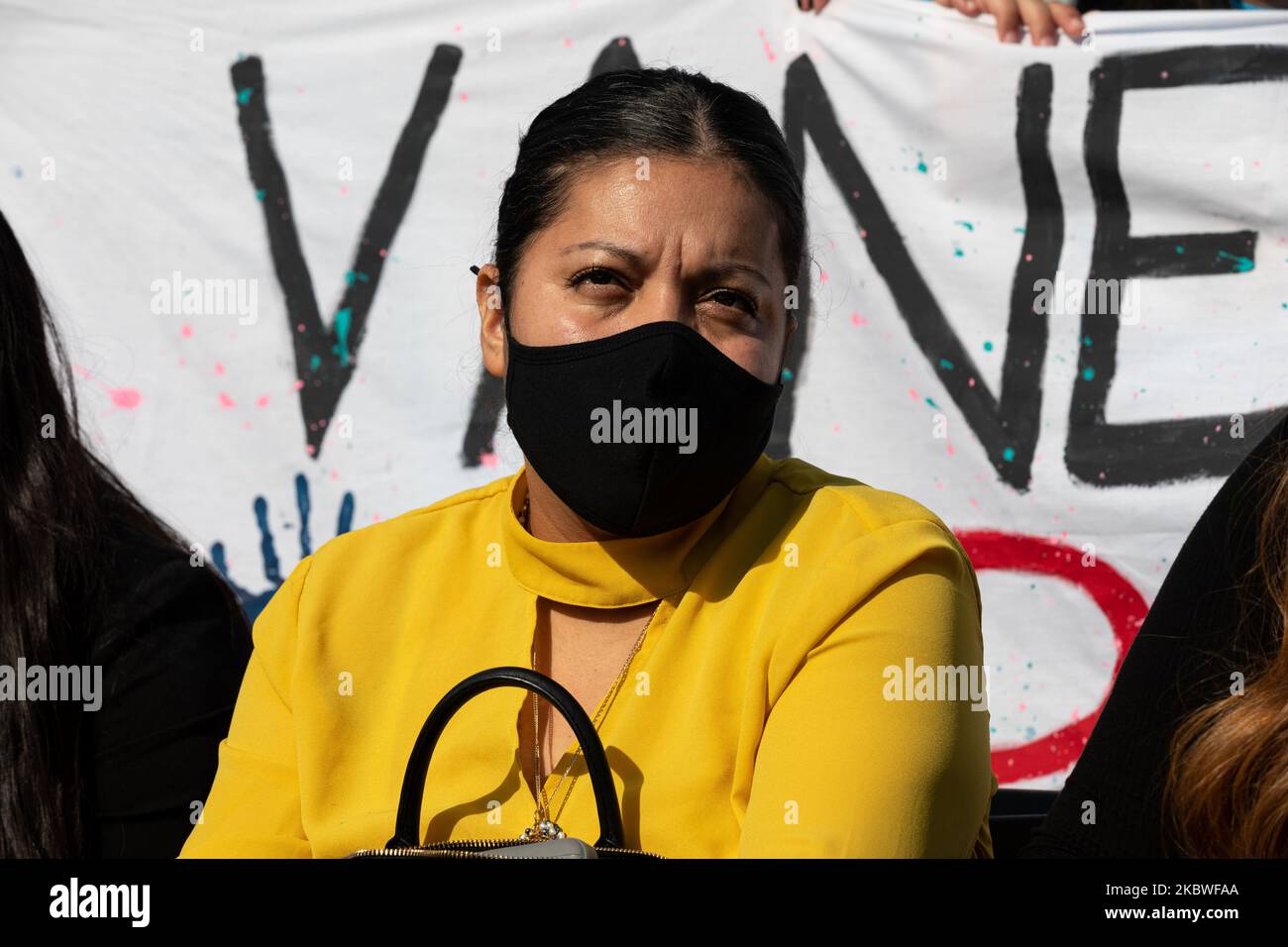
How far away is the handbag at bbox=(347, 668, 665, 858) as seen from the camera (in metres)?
1.43

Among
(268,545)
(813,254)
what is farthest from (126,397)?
(813,254)

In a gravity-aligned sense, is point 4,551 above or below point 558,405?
below

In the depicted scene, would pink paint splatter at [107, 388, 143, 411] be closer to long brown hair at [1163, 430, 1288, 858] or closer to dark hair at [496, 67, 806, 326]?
dark hair at [496, 67, 806, 326]

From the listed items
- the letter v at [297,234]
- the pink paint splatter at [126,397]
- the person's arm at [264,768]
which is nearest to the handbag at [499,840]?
the person's arm at [264,768]

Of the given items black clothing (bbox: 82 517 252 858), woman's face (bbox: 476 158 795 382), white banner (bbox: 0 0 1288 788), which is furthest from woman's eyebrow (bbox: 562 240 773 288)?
white banner (bbox: 0 0 1288 788)

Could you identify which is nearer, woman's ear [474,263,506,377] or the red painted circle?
woman's ear [474,263,506,377]

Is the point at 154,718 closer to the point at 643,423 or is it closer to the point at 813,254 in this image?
the point at 643,423

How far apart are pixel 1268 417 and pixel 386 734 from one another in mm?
2104

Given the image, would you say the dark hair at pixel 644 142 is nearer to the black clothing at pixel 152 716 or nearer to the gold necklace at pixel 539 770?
the gold necklace at pixel 539 770

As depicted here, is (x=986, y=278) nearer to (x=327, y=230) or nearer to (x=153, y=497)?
(x=327, y=230)

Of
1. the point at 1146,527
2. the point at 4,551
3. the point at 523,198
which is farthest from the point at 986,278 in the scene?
the point at 4,551

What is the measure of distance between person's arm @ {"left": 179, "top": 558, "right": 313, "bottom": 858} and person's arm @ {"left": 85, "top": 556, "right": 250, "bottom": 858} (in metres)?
0.31

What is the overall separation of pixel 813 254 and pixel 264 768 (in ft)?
5.93
